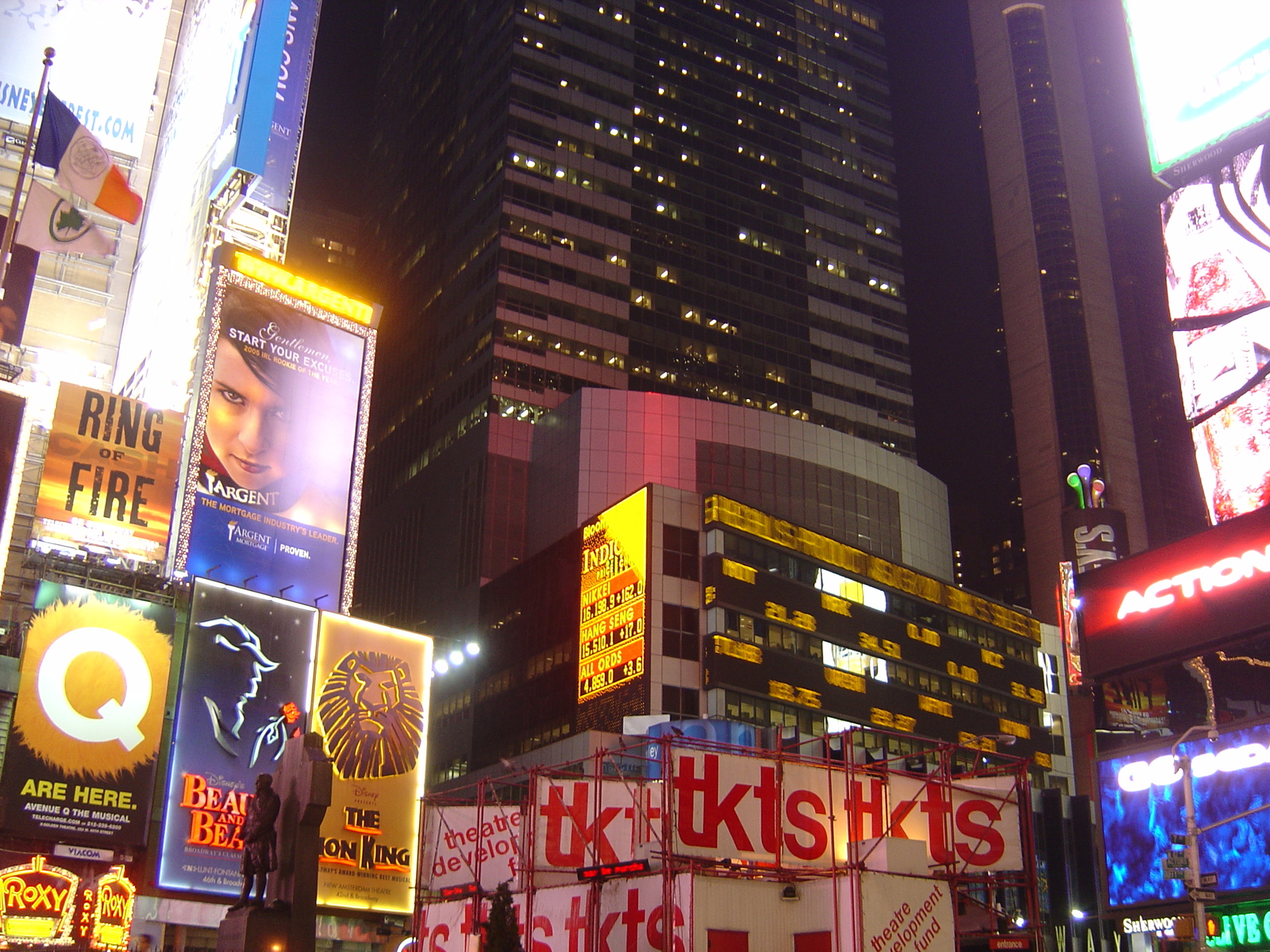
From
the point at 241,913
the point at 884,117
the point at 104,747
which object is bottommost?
the point at 241,913

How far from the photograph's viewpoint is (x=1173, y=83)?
45.3m

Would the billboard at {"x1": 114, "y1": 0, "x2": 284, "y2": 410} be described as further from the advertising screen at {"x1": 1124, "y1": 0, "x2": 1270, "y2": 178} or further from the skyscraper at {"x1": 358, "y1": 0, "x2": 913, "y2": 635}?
the skyscraper at {"x1": 358, "y1": 0, "x2": 913, "y2": 635}

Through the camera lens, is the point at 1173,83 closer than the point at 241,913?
No

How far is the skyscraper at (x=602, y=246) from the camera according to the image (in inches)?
4906

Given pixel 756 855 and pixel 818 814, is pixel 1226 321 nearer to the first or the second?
pixel 818 814

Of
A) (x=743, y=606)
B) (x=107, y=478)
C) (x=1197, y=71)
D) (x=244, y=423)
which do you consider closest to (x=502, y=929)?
(x=107, y=478)

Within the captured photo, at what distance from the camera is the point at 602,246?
133 m

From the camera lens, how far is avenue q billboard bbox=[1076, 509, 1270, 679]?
1432 inches

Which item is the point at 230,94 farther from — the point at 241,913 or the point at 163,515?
Result: the point at 241,913

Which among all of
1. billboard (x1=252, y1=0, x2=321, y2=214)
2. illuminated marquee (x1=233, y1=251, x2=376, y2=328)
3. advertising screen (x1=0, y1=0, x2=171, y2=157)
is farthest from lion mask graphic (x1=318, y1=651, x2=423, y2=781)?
advertising screen (x1=0, y1=0, x2=171, y2=157)

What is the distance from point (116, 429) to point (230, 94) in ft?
66.9

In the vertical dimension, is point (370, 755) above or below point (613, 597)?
below

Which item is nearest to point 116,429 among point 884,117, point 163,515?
point 163,515

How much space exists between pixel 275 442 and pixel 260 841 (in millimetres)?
32880
